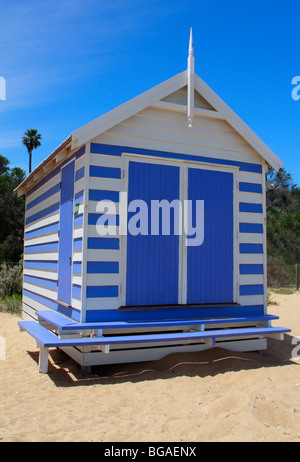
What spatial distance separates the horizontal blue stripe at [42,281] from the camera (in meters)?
7.60

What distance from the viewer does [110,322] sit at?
580 centimetres

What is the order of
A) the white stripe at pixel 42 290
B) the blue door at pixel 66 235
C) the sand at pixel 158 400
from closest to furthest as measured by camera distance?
1. the sand at pixel 158 400
2. the blue door at pixel 66 235
3. the white stripe at pixel 42 290

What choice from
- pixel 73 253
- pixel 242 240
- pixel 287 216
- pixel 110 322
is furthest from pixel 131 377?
pixel 287 216

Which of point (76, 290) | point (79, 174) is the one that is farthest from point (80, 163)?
point (76, 290)

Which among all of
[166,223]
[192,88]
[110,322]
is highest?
[192,88]

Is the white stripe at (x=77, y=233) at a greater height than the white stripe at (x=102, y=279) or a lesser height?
greater

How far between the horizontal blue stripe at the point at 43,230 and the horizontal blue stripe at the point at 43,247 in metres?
0.24

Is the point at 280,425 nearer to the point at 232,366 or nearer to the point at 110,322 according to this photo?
the point at 232,366

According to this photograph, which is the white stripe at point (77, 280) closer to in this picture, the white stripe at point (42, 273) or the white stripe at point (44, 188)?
the white stripe at point (42, 273)

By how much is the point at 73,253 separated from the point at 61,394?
2.01 metres

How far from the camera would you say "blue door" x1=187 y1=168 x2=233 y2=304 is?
663 cm

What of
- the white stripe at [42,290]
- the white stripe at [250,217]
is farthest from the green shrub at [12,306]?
the white stripe at [250,217]

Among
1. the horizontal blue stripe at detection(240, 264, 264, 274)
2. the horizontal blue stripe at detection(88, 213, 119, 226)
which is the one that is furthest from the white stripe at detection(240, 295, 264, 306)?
the horizontal blue stripe at detection(88, 213, 119, 226)

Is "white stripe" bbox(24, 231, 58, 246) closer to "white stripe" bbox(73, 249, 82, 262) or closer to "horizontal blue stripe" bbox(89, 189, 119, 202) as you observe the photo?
"white stripe" bbox(73, 249, 82, 262)
